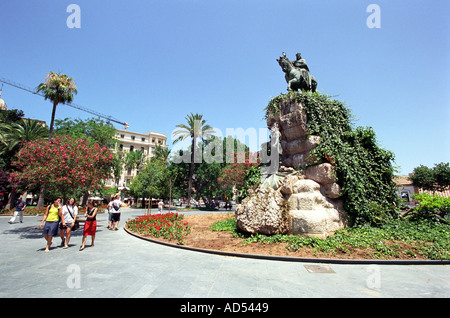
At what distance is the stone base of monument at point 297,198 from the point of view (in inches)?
337

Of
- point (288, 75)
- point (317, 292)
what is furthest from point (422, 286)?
point (288, 75)

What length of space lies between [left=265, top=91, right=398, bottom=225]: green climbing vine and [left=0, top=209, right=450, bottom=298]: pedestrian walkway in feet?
11.3

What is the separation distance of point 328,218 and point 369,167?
4043 millimetres

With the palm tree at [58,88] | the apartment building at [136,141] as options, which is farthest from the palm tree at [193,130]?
the apartment building at [136,141]

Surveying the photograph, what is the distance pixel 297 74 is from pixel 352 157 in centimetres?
539

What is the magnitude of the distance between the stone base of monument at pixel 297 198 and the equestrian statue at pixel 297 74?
5.36 feet

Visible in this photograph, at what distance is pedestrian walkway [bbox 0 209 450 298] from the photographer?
4250 mm

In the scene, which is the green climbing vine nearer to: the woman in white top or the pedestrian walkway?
the pedestrian walkway

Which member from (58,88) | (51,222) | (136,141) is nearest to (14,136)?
(58,88)

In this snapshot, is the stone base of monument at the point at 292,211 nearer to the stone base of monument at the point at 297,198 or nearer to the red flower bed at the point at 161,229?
the stone base of monument at the point at 297,198

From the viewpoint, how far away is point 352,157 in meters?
10.1

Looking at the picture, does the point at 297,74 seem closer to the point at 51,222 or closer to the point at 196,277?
the point at 196,277

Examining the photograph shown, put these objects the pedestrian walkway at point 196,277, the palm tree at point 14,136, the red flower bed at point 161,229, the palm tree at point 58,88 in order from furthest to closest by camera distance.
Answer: the palm tree at point 14,136 → the palm tree at point 58,88 → the red flower bed at point 161,229 → the pedestrian walkway at point 196,277

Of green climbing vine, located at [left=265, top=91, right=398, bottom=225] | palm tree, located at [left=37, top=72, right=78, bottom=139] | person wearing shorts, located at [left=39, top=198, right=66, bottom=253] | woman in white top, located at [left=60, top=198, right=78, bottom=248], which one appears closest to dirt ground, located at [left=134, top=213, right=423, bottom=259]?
green climbing vine, located at [left=265, top=91, right=398, bottom=225]
